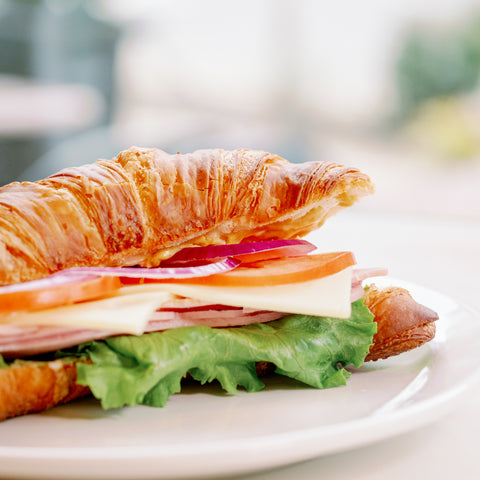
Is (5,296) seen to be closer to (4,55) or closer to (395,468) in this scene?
(395,468)

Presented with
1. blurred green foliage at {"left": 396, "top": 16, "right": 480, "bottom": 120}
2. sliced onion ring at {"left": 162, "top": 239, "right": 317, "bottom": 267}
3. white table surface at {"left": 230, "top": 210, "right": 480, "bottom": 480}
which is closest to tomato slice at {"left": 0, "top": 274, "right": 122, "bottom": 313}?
sliced onion ring at {"left": 162, "top": 239, "right": 317, "bottom": 267}

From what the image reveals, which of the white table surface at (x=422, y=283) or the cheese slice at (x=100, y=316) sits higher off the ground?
the cheese slice at (x=100, y=316)

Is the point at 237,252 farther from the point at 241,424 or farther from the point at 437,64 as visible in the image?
the point at 437,64

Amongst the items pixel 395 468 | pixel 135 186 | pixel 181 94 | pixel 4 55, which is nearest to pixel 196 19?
pixel 181 94

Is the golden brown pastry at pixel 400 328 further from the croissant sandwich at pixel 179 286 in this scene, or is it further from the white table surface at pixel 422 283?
the white table surface at pixel 422 283

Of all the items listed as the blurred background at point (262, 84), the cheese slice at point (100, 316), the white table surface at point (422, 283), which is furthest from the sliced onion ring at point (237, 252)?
the blurred background at point (262, 84)

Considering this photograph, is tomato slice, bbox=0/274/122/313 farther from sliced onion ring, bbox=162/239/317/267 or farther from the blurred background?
the blurred background
